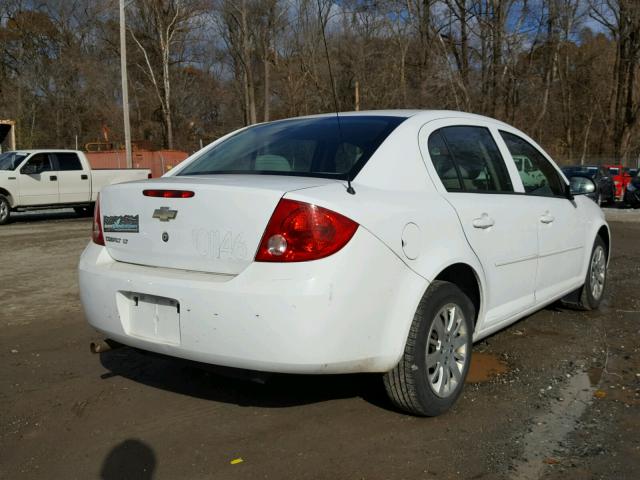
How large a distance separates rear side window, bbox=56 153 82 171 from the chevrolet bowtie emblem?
14268mm

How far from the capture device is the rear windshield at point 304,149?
3.40 meters

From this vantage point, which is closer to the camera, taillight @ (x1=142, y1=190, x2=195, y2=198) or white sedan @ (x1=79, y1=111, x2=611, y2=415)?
white sedan @ (x1=79, y1=111, x2=611, y2=415)

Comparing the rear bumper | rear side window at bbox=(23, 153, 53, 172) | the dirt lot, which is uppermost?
rear side window at bbox=(23, 153, 53, 172)

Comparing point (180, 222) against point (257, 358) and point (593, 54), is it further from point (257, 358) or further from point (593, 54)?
point (593, 54)

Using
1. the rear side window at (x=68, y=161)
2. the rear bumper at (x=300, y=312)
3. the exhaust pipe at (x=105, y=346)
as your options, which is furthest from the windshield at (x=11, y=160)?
the rear bumper at (x=300, y=312)

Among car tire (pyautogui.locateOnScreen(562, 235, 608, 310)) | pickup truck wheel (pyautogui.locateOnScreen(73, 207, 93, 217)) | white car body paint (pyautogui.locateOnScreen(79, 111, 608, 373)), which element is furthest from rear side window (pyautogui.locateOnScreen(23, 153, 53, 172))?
car tire (pyautogui.locateOnScreen(562, 235, 608, 310))

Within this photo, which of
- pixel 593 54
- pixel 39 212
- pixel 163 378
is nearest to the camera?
pixel 163 378

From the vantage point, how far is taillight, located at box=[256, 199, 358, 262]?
2.83 m

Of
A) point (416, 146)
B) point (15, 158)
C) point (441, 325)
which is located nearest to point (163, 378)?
point (441, 325)

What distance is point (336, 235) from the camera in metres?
2.85

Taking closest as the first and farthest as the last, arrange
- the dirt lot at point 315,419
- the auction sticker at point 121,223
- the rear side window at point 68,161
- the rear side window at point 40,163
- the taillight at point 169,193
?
the dirt lot at point 315,419 < the taillight at point 169,193 < the auction sticker at point 121,223 < the rear side window at point 40,163 < the rear side window at point 68,161

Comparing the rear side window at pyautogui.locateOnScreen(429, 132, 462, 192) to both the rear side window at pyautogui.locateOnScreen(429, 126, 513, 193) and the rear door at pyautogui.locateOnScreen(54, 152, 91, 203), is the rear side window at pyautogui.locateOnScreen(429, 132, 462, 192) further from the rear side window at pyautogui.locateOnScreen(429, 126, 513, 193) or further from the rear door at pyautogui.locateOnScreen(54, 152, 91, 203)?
the rear door at pyautogui.locateOnScreen(54, 152, 91, 203)

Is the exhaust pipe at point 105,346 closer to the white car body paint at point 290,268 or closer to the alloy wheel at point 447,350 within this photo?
the white car body paint at point 290,268

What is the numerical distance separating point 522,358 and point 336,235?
2.22m
